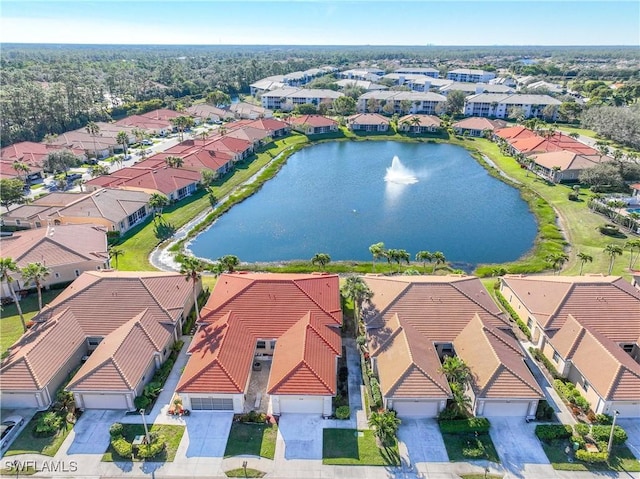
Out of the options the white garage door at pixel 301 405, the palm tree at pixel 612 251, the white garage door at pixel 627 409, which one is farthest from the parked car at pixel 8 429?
the palm tree at pixel 612 251

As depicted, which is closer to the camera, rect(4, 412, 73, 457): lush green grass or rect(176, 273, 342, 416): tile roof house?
rect(4, 412, 73, 457): lush green grass

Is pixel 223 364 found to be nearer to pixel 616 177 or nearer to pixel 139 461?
pixel 139 461

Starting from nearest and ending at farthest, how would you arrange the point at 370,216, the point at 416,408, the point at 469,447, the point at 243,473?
the point at 243,473
the point at 469,447
the point at 416,408
the point at 370,216

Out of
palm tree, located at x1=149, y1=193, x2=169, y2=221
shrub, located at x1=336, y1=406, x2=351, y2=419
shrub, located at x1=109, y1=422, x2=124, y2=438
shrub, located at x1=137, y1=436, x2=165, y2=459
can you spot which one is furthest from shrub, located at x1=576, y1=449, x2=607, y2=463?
palm tree, located at x1=149, y1=193, x2=169, y2=221

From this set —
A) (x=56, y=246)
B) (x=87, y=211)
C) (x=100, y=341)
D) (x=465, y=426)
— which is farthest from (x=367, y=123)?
(x=465, y=426)

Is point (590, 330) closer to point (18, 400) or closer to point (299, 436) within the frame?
point (299, 436)

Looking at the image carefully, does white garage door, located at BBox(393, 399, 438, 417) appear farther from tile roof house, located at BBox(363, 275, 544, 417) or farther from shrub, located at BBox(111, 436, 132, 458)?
shrub, located at BBox(111, 436, 132, 458)

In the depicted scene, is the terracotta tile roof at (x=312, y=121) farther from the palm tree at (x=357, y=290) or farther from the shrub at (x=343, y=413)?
the shrub at (x=343, y=413)
